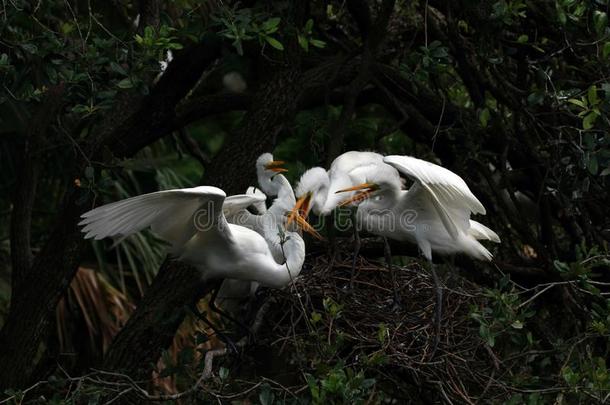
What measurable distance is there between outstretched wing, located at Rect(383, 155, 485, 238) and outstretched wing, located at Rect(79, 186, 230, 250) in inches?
29.2

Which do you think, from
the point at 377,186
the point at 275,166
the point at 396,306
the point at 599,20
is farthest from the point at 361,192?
the point at 599,20

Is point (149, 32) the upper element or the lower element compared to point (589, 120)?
upper

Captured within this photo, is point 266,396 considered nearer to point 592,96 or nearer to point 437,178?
point 437,178

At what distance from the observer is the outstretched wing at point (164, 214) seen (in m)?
3.29

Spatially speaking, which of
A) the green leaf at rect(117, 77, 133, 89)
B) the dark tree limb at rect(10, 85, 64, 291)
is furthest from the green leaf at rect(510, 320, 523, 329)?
the dark tree limb at rect(10, 85, 64, 291)

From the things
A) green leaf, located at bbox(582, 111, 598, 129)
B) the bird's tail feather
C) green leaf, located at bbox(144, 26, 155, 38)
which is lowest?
the bird's tail feather

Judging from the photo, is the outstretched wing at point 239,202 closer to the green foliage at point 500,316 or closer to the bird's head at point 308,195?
the bird's head at point 308,195

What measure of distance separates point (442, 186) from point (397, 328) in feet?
2.02

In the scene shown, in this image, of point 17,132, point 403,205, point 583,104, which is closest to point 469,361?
point 403,205

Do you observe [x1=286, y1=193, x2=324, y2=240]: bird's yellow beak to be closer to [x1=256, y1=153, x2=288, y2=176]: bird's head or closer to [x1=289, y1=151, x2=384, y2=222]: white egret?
[x1=289, y1=151, x2=384, y2=222]: white egret

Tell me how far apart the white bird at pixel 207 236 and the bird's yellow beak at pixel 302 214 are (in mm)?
177

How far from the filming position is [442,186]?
379 centimetres

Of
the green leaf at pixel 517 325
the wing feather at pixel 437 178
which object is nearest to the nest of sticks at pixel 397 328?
the green leaf at pixel 517 325

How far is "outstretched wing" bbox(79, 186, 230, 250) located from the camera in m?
3.29
